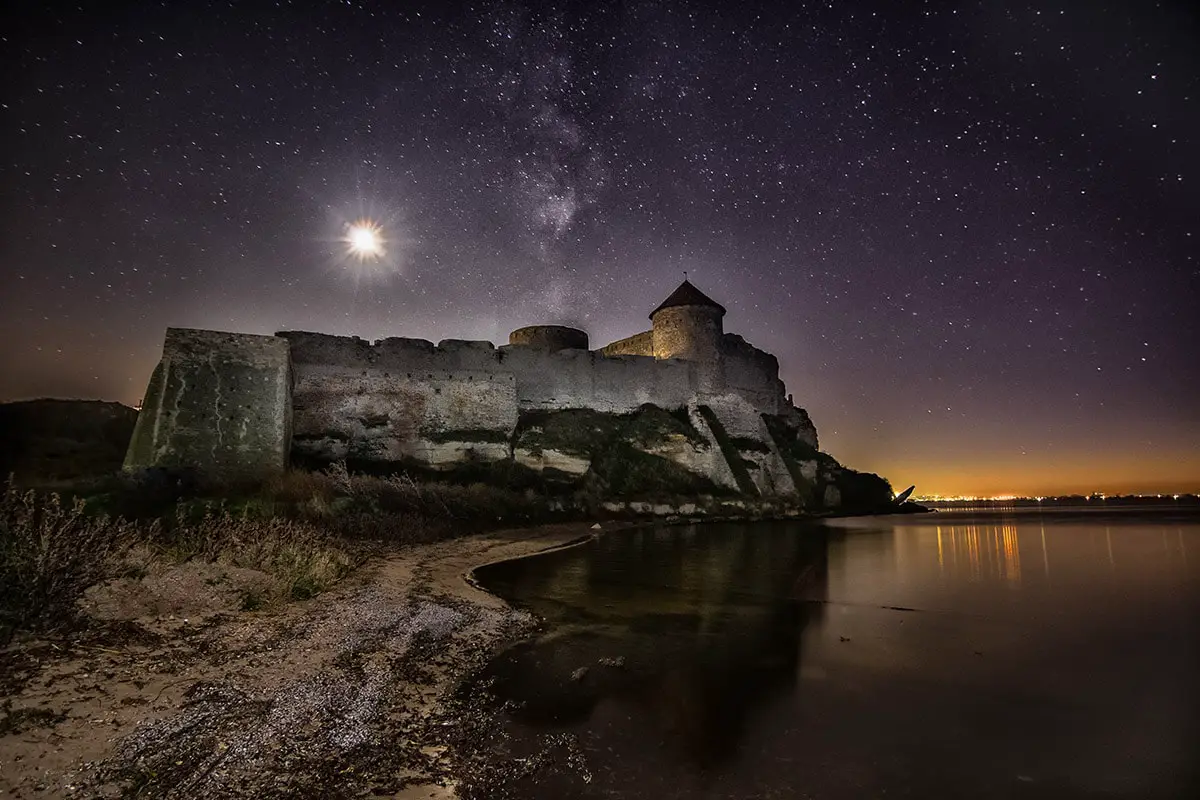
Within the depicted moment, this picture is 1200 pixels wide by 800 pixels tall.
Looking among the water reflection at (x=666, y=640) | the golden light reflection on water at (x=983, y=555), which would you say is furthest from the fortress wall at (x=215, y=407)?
the golden light reflection on water at (x=983, y=555)

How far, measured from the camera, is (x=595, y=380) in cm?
2623

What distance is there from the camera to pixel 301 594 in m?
6.68

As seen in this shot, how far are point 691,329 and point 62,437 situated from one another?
85.4 feet

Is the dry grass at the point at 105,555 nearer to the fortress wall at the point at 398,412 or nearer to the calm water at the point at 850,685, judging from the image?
the calm water at the point at 850,685

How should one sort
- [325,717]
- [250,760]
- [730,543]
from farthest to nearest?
[730,543] < [325,717] < [250,760]

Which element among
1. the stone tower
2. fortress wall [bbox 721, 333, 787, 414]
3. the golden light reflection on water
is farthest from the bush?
fortress wall [bbox 721, 333, 787, 414]

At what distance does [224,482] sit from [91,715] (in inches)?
434

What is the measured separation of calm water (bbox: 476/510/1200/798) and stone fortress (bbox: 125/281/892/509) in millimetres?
9370

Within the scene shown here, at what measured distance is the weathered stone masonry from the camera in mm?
13758

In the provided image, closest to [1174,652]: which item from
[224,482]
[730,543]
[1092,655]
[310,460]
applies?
[1092,655]

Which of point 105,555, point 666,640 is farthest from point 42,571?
point 666,640

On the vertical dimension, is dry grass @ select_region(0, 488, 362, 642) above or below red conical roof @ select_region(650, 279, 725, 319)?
below

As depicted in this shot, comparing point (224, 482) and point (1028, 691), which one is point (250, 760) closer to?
point (1028, 691)

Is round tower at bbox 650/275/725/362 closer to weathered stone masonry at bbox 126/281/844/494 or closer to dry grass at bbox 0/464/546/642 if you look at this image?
weathered stone masonry at bbox 126/281/844/494
